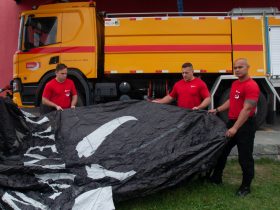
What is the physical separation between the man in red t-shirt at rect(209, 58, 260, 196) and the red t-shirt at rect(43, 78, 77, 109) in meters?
2.79

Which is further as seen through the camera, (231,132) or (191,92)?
(191,92)

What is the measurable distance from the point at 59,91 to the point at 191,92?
7.23ft

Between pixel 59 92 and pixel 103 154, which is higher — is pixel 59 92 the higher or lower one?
the higher one

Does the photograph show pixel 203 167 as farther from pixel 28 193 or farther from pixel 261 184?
pixel 28 193

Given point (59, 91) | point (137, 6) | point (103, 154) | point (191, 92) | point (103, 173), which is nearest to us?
point (103, 173)

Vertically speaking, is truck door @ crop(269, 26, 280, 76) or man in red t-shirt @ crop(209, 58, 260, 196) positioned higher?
truck door @ crop(269, 26, 280, 76)

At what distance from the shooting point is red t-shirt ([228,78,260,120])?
418 centimetres

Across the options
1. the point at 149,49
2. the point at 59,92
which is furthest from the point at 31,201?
the point at 149,49

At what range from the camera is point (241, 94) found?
433 cm

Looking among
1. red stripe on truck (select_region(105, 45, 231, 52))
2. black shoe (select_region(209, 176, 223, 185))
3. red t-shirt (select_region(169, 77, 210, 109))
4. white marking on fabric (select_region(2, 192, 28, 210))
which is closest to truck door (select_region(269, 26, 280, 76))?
red stripe on truck (select_region(105, 45, 231, 52))

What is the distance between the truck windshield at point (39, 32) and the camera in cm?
861

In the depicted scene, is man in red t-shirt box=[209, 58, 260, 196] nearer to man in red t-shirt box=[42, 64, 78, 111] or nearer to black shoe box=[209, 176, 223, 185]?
black shoe box=[209, 176, 223, 185]

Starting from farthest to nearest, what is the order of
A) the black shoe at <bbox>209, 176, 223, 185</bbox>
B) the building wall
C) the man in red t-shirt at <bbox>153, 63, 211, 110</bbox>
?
the building wall, the man in red t-shirt at <bbox>153, 63, 211, 110</bbox>, the black shoe at <bbox>209, 176, 223, 185</bbox>

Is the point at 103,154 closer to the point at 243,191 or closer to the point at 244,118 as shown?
the point at 244,118
